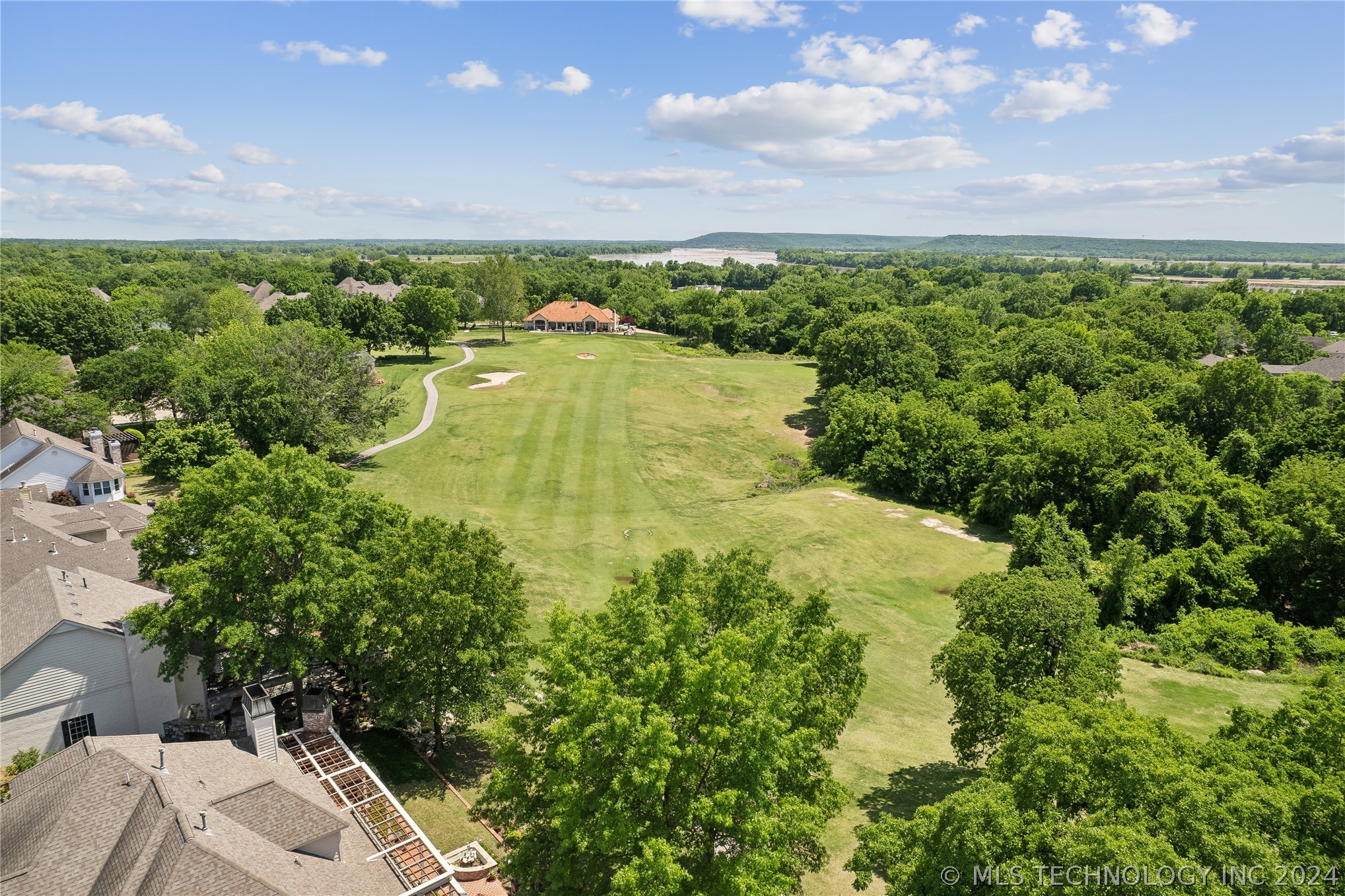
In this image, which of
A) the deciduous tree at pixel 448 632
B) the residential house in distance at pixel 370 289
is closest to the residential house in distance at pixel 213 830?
the deciduous tree at pixel 448 632

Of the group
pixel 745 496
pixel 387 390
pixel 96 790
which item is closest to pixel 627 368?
pixel 387 390

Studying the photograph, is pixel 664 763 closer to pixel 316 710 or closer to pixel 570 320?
pixel 316 710

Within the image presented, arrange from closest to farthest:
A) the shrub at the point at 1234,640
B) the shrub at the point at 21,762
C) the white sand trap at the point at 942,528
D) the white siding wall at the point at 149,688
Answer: the shrub at the point at 21,762
the white siding wall at the point at 149,688
the shrub at the point at 1234,640
the white sand trap at the point at 942,528

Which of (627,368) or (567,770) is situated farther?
(627,368)

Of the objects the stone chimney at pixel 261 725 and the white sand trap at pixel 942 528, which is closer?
the stone chimney at pixel 261 725

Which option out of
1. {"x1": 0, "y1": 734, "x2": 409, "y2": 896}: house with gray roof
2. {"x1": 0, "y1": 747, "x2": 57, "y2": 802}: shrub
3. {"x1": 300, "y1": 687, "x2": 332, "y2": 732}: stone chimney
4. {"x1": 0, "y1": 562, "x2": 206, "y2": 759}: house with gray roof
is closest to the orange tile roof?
{"x1": 0, "y1": 562, "x2": 206, "y2": 759}: house with gray roof

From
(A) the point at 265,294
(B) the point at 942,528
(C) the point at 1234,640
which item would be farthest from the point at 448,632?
(A) the point at 265,294

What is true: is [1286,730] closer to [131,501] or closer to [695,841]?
[695,841]

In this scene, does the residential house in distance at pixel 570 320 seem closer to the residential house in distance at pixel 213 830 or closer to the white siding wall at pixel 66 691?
the white siding wall at pixel 66 691
